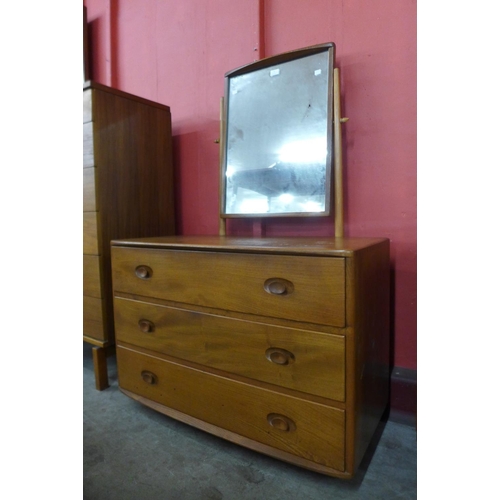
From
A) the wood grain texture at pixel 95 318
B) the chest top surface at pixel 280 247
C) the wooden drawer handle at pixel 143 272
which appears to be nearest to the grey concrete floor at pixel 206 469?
the wood grain texture at pixel 95 318

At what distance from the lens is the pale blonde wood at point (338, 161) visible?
4.29 feet

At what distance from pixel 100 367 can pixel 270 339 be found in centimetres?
99

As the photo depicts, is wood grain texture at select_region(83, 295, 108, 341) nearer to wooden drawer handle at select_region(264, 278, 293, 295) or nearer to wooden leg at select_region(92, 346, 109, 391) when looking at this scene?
wooden leg at select_region(92, 346, 109, 391)

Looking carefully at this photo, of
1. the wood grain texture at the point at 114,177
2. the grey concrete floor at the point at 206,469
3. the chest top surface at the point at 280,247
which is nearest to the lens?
the chest top surface at the point at 280,247

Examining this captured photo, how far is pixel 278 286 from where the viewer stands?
97 centimetres

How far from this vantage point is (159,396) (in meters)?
1.31

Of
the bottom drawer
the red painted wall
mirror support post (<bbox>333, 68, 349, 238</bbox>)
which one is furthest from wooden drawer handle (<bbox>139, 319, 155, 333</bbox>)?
mirror support post (<bbox>333, 68, 349, 238</bbox>)

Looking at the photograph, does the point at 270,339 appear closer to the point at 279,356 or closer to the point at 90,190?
the point at 279,356

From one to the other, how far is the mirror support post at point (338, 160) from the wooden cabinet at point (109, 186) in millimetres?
919

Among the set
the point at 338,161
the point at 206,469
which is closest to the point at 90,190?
the point at 338,161

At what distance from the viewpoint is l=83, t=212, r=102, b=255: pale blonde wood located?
1.52 meters

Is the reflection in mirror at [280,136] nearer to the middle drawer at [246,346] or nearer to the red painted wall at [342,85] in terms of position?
the red painted wall at [342,85]
